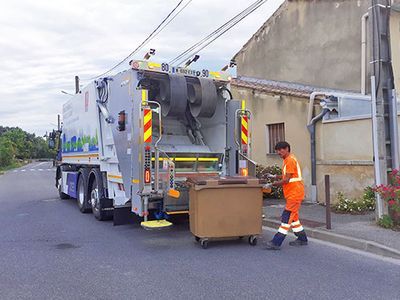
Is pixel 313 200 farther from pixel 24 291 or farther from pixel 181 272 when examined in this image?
pixel 24 291

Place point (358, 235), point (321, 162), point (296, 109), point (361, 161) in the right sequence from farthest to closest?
point (296, 109) → point (321, 162) → point (361, 161) → point (358, 235)

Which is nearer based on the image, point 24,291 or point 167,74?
point 24,291

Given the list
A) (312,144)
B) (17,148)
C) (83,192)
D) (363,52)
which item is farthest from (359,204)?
(17,148)

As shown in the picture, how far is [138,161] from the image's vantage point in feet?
23.9

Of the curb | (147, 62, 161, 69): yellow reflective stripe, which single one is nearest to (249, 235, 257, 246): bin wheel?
the curb

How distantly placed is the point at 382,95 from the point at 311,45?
7528mm

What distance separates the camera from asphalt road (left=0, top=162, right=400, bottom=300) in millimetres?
4777

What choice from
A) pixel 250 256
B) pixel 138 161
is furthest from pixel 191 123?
pixel 250 256

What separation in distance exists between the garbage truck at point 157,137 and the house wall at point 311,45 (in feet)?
21.2

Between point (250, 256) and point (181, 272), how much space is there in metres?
1.26

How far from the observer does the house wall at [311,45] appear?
13555 millimetres

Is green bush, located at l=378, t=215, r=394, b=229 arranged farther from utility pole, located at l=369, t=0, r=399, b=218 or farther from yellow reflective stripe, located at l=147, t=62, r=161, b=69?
yellow reflective stripe, located at l=147, t=62, r=161, b=69

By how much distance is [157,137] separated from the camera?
8172mm

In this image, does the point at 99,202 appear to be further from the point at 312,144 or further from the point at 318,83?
the point at 318,83
